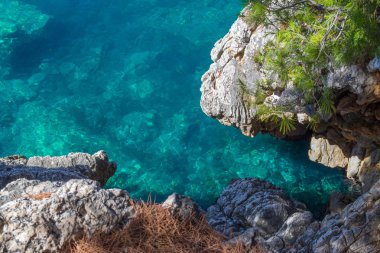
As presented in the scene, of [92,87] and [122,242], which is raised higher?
[122,242]

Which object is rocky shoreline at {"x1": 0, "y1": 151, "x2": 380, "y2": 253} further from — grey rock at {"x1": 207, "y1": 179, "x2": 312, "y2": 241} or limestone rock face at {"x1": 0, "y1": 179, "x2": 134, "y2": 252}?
grey rock at {"x1": 207, "y1": 179, "x2": 312, "y2": 241}

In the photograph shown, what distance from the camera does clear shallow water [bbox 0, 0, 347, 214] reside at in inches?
543

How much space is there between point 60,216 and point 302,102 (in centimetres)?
450

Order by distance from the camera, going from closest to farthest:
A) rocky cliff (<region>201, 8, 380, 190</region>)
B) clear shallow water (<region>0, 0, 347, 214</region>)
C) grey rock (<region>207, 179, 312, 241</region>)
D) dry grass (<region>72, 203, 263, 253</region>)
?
dry grass (<region>72, 203, 263, 253</region>), rocky cliff (<region>201, 8, 380, 190</region>), grey rock (<region>207, 179, 312, 241</region>), clear shallow water (<region>0, 0, 347, 214</region>)

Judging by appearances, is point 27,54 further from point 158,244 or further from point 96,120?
point 158,244

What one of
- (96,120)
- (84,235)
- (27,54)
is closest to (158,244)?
(84,235)

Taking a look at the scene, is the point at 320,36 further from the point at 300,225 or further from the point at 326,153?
the point at 326,153

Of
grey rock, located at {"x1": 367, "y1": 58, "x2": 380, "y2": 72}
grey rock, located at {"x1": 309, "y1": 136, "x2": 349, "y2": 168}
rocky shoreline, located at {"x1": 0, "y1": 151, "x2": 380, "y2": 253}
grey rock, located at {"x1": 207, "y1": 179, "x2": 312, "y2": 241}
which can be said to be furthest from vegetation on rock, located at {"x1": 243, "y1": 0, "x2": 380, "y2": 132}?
grey rock, located at {"x1": 309, "y1": 136, "x2": 349, "y2": 168}

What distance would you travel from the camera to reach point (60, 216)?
600 centimetres

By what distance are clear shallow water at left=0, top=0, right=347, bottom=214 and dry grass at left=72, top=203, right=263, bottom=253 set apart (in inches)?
265

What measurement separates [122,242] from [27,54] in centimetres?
1405

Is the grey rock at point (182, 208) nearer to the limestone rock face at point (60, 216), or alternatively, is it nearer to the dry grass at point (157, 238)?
the dry grass at point (157, 238)

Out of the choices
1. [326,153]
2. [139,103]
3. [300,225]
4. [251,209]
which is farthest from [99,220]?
[139,103]

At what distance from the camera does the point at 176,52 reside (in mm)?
17672
